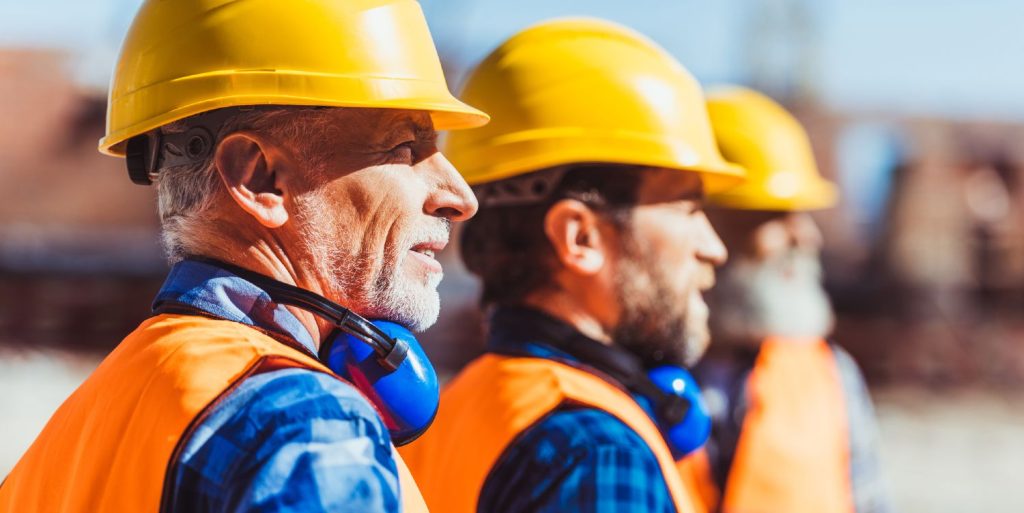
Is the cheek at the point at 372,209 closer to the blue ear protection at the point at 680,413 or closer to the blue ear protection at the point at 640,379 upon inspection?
the blue ear protection at the point at 640,379

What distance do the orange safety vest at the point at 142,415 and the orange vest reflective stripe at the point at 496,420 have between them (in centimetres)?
63

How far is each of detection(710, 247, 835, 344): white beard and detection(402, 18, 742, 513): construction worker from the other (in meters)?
1.97

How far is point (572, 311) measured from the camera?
2543 mm

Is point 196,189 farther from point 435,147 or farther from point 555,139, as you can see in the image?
point 555,139

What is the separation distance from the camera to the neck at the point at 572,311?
2533 mm

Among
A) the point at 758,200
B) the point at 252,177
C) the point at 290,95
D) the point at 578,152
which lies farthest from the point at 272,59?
the point at 758,200

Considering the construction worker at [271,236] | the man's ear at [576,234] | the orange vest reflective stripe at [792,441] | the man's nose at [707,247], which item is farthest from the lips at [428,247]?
the orange vest reflective stripe at [792,441]

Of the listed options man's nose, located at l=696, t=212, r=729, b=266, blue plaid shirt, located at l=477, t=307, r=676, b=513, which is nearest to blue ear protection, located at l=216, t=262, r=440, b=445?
blue plaid shirt, located at l=477, t=307, r=676, b=513

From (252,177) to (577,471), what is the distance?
2.49 feet

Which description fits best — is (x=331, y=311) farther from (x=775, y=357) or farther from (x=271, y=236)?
(x=775, y=357)

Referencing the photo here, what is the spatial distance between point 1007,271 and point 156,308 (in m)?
21.1

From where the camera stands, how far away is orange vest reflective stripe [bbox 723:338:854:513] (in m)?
4.04

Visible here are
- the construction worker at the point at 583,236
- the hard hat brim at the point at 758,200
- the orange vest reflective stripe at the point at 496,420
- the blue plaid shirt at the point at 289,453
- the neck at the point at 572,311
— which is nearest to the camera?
the blue plaid shirt at the point at 289,453

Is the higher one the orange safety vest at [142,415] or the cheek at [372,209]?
the cheek at [372,209]
